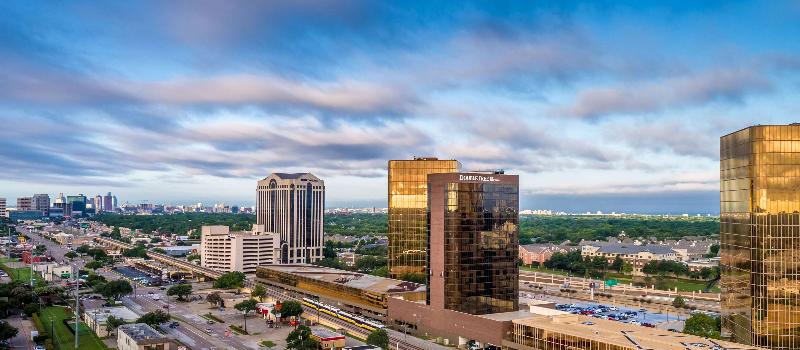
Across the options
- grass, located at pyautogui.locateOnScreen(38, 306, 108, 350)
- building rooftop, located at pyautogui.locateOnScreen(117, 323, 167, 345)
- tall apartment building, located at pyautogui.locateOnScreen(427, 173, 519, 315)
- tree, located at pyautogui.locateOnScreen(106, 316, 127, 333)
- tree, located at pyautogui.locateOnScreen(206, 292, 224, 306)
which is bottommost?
grass, located at pyautogui.locateOnScreen(38, 306, 108, 350)

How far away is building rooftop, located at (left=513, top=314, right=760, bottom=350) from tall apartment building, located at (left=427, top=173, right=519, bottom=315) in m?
14.4

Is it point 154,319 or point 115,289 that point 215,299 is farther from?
point 154,319

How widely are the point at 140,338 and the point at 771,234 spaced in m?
108

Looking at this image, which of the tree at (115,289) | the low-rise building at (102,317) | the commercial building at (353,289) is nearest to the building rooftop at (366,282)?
the commercial building at (353,289)

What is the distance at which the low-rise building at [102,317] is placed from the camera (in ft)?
455

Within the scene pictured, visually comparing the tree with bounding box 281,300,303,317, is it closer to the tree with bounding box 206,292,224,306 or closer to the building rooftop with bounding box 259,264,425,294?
the building rooftop with bounding box 259,264,425,294

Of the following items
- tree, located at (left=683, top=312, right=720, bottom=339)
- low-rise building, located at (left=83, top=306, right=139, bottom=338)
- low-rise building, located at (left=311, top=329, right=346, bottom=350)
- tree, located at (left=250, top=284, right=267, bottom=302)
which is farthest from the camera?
tree, located at (left=250, top=284, right=267, bottom=302)

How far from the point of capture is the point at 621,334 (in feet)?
326

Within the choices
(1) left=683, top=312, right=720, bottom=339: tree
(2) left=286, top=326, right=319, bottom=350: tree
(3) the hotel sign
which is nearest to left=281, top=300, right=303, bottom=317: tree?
(2) left=286, top=326, right=319, bottom=350: tree

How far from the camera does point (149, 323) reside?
452ft

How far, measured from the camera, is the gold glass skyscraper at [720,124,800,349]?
3659 inches

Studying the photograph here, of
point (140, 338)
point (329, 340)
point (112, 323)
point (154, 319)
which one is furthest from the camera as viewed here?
point (154, 319)

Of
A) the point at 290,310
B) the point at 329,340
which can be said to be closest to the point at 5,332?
the point at 290,310

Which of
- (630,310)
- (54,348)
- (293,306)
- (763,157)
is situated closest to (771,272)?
(763,157)
